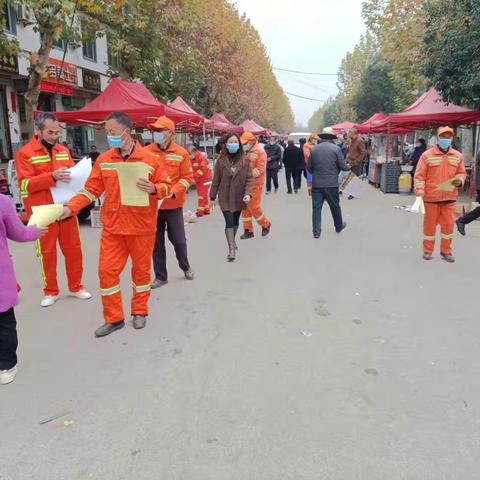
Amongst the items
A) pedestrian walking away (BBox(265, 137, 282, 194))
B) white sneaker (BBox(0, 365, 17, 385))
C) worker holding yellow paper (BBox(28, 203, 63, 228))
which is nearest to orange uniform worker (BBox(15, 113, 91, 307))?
worker holding yellow paper (BBox(28, 203, 63, 228))

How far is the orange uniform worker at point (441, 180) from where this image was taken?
23.0 feet

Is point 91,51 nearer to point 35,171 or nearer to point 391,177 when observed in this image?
point 391,177

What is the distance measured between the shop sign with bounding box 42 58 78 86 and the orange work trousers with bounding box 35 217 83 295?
12.9 metres

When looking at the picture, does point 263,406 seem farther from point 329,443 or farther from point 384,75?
point 384,75

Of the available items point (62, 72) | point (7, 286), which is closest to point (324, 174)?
point (7, 286)

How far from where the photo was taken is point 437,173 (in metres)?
7.05

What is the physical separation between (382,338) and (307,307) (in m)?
1.00

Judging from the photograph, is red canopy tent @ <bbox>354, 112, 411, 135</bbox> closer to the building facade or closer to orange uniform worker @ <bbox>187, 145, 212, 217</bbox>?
orange uniform worker @ <bbox>187, 145, 212, 217</bbox>

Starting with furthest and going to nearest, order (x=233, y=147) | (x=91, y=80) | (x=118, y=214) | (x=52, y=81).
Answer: (x=91, y=80)
(x=52, y=81)
(x=233, y=147)
(x=118, y=214)

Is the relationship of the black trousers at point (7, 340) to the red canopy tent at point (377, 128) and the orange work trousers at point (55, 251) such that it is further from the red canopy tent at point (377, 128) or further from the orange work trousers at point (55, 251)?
the red canopy tent at point (377, 128)

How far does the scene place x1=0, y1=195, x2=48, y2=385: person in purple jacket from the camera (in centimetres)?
358

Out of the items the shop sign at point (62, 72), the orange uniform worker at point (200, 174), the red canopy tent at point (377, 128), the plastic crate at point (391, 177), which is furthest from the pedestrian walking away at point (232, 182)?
the red canopy tent at point (377, 128)

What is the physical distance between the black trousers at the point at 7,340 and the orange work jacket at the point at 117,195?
1120 mm

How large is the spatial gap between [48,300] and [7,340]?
1.80 meters
